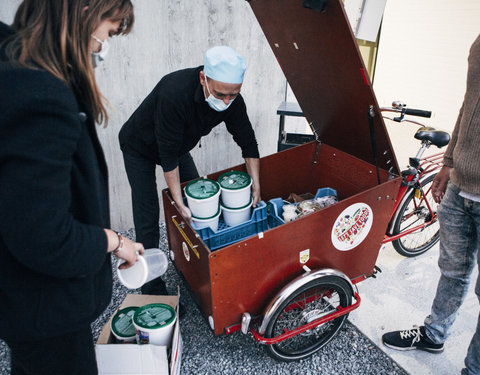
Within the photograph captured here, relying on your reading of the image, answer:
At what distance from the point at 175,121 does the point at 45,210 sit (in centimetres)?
100

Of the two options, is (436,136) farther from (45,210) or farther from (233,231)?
(45,210)

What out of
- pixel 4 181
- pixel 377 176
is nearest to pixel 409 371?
pixel 377 176

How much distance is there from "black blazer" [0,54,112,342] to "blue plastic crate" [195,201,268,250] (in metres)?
0.80

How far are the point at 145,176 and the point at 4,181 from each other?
1244 millimetres

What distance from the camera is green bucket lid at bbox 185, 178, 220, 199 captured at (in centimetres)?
173

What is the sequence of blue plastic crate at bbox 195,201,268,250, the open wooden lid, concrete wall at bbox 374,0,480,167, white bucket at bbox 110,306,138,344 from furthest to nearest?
concrete wall at bbox 374,0,480,167 → blue plastic crate at bbox 195,201,268,250 → white bucket at bbox 110,306,138,344 → the open wooden lid

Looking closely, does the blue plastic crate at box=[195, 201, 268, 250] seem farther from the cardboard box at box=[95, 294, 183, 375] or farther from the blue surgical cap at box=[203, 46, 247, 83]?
the blue surgical cap at box=[203, 46, 247, 83]

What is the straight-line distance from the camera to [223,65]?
157 cm

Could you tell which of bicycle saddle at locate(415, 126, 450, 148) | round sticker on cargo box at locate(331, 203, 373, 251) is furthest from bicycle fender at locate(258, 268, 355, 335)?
bicycle saddle at locate(415, 126, 450, 148)

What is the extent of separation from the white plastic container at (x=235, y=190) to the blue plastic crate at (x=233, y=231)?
0.10m

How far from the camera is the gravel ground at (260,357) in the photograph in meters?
1.85

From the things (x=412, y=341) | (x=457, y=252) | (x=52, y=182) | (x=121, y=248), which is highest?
(x=52, y=182)

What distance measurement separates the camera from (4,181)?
72 centimetres

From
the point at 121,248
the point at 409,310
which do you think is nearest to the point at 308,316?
the point at 409,310
